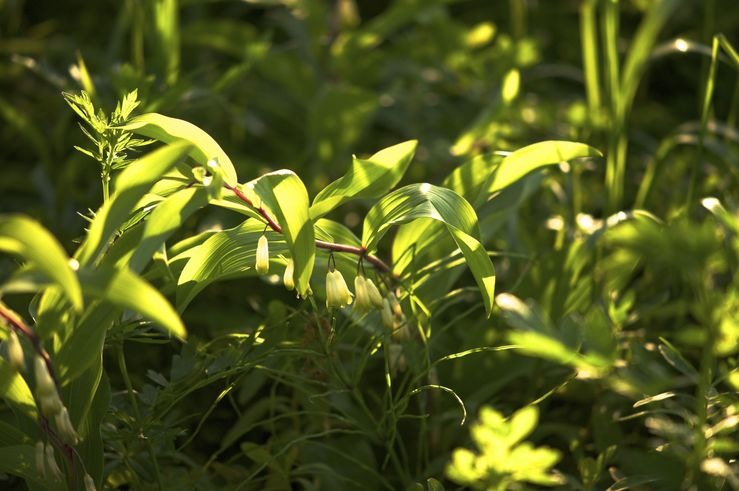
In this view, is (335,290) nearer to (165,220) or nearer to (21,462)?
(165,220)

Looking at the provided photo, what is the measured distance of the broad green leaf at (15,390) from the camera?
0.72 metres

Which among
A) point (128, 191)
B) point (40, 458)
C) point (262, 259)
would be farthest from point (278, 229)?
point (40, 458)

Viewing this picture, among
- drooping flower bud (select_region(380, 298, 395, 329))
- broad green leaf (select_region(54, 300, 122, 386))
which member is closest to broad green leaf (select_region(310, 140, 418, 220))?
drooping flower bud (select_region(380, 298, 395, 329))

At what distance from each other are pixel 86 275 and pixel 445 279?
52 cm

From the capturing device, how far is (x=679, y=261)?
56 centimetres

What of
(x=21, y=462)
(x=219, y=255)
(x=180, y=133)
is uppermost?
(x=180, y=133)


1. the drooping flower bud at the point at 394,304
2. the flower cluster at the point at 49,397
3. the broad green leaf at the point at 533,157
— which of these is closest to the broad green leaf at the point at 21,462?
the flower cluster at the point at 49,397

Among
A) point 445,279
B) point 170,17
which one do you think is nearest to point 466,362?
point 445,279

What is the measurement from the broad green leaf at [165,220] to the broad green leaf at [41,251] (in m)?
0.10

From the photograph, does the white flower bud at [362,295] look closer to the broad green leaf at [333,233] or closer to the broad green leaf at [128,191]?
the broad green leaf at [333,233]

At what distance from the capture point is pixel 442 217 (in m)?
0.77

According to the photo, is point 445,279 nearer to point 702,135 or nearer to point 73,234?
point 702,135

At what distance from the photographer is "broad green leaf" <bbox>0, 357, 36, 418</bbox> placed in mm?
724

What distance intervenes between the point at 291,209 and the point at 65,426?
0.25 m
